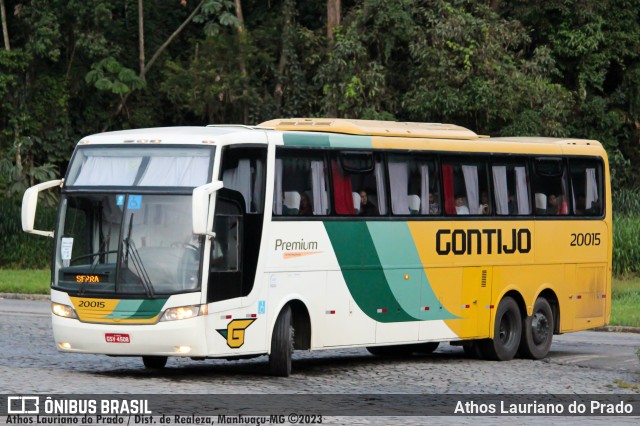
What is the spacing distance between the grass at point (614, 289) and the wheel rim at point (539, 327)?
24.2 ft

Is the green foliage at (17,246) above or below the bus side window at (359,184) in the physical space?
below

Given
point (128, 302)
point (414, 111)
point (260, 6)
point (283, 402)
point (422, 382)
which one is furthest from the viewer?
point (260, 6)

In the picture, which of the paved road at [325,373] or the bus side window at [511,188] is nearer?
the paved road at [325,373]

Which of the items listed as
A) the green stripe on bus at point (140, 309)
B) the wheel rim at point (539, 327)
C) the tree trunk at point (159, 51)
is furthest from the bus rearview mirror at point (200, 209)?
the tree trunk at point (159, 51)

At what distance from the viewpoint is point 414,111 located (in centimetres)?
4250

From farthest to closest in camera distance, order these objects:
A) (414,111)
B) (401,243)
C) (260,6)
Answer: (260,6) → (414,111) → (401,243)

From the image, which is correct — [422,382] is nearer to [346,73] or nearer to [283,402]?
[283,402]

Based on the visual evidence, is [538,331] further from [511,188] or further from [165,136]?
[165,136]

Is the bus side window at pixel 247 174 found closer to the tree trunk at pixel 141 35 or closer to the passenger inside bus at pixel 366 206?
the passenger inside bus at pixel 366 206

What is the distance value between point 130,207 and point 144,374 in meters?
2.16

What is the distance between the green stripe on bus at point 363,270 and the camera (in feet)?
62.7

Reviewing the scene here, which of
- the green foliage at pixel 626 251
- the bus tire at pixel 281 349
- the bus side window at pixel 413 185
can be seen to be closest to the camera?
the bus tire at pixel 281 349

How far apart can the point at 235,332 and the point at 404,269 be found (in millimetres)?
3822

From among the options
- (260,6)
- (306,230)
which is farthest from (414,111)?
(306,230)
